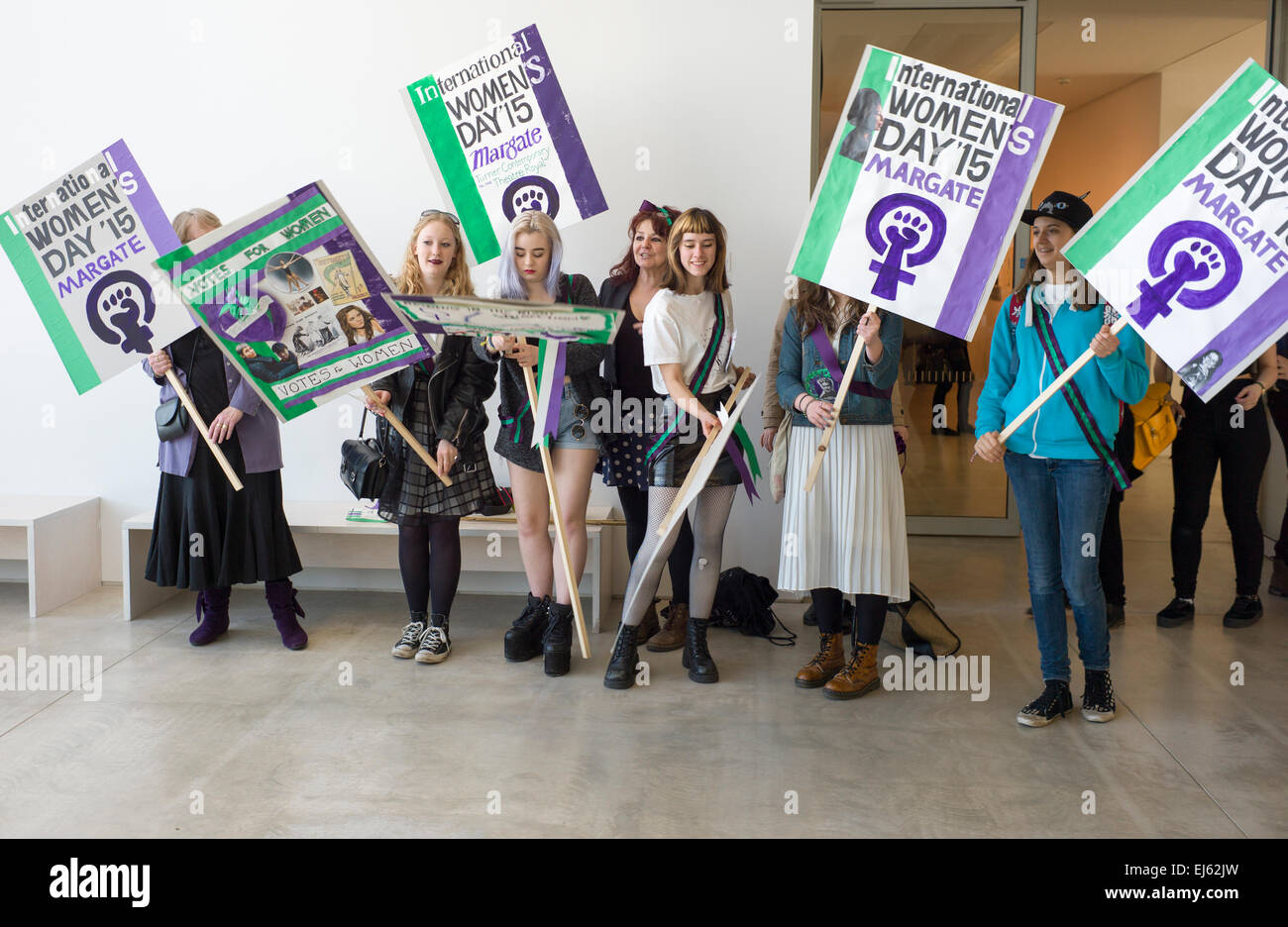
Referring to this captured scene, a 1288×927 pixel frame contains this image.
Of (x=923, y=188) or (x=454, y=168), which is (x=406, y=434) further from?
(x=923, y=188)

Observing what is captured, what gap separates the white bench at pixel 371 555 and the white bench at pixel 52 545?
221 mm

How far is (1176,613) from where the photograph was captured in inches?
163

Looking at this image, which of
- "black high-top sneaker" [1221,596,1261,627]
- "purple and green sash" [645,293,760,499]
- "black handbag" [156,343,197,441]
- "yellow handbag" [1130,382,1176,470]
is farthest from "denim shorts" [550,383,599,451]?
Answer: "black high-top sneaker" [1221,596,1261,627]

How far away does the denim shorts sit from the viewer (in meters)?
3.41

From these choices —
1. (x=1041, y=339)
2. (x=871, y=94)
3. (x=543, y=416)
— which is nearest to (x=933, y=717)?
(x=1041, y=339)

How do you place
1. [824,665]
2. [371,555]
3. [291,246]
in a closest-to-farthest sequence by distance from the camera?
[291,246]
[824,665]
[371,555]

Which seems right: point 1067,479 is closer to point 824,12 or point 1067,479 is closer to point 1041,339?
point 1041,339

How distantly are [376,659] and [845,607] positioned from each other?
5.81ft

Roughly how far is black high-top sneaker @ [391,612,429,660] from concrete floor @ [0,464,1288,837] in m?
0.05

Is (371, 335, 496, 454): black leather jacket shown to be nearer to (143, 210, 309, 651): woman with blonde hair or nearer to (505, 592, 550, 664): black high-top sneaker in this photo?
(143, 210, 309, 651): woman with blonde hair

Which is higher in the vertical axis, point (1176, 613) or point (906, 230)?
point (906, 230)

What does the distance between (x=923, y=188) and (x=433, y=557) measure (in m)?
1.99

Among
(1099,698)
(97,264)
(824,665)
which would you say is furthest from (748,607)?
(97,264)

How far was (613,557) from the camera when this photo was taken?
4426mm
